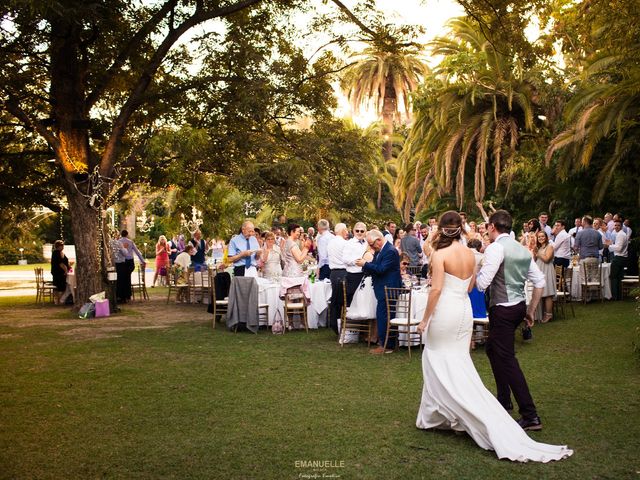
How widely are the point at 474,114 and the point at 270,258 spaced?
15.3m

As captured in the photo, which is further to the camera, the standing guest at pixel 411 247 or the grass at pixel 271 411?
the standing guest at pixel 411 247

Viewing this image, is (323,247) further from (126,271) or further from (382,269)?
(126,271)

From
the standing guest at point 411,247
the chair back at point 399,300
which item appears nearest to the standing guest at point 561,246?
the standing guest at point 411,247

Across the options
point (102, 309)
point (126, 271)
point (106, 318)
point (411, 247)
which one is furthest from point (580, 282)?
point (126, 271)

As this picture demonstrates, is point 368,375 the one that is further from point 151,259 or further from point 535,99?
point 151,259

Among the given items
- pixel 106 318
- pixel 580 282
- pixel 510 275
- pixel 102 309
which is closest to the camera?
pixel 510 275

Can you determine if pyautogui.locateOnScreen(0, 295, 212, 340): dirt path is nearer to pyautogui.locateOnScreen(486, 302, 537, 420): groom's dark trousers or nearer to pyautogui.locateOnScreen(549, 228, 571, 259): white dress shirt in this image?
pyautogui.locateOnScreen(549, 228, 571, 259): white dress shirt

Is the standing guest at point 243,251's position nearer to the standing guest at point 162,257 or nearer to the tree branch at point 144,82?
the tree branch at point 144,82

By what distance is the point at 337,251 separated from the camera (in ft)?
39.8

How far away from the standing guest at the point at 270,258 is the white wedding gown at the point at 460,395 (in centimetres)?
726

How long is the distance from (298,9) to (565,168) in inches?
344

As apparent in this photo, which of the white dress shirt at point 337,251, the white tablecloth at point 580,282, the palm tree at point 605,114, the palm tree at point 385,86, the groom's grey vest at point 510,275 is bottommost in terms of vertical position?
the white tablecloth at point 580,282

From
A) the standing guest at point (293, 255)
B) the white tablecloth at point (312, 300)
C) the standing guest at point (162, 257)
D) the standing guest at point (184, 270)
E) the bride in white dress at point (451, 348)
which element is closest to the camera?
the bride in white dress at point (451, 348)

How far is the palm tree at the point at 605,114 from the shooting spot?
52.4ft
